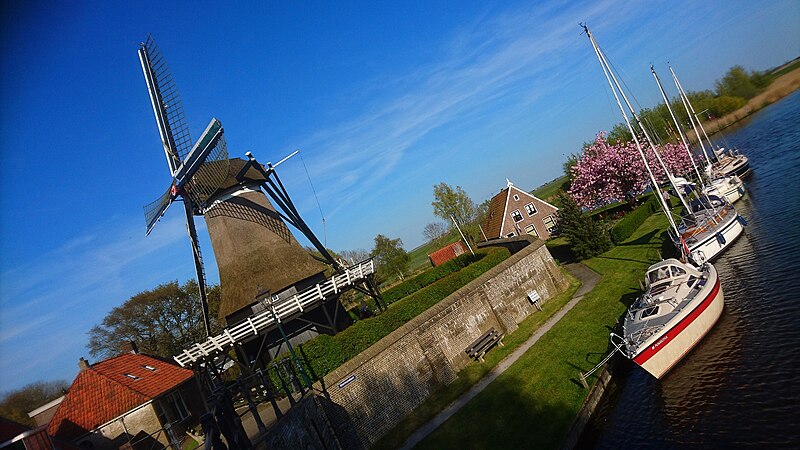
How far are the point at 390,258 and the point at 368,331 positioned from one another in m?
49.6

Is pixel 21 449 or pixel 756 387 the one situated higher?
pixel 21 449

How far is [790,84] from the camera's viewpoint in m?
73.2

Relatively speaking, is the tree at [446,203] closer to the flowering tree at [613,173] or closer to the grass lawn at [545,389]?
the flowering tree at [613,173]

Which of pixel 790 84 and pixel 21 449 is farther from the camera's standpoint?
pixel 790 84

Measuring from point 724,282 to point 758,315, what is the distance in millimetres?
4857

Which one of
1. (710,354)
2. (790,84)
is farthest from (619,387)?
(790,84)

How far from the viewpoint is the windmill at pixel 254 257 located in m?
21.4

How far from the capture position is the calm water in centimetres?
1111

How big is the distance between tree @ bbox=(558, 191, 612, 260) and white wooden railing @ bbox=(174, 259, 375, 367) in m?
19.1

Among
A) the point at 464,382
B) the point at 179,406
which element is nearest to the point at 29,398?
the point at 179,406

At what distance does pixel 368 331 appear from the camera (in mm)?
19781

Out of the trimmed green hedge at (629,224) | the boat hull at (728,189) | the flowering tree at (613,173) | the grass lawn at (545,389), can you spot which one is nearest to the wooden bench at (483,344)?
the grass lawn at (545,389)

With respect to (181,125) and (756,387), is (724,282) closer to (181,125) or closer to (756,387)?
(756,387)

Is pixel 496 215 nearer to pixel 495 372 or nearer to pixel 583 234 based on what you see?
pixel 583 234
